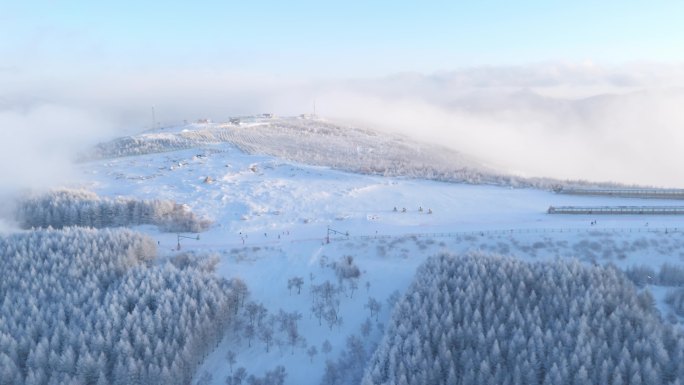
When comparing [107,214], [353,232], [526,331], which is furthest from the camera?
[107,214]

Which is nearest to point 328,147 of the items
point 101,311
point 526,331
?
point 101,311

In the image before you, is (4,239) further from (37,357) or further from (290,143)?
(290,143)

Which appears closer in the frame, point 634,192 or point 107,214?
point 107,214

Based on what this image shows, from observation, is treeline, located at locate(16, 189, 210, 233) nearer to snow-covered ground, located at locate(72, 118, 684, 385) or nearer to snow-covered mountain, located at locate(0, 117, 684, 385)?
snow-covered mountain, located at locate(0, 117, 684, 385)

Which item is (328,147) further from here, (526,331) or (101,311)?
(526,331)

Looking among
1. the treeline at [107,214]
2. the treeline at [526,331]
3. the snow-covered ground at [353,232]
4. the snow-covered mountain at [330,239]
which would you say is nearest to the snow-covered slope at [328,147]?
the snow-covered mountain at [330,239]

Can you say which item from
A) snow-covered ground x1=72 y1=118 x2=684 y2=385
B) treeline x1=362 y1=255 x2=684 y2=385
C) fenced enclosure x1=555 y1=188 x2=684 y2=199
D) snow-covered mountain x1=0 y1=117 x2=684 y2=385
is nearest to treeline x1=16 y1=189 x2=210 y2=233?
snow-covered mountain x1=0 y1=117 x2=684 y2=385

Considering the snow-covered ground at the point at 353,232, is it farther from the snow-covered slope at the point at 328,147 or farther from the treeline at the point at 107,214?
the snow-covered slope at the point at 328,147

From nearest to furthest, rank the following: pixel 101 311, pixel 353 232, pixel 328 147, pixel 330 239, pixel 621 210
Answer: pixel 101 311, pixel 330 239, pixel 353 232, pixel 621 210, pixel 328 147

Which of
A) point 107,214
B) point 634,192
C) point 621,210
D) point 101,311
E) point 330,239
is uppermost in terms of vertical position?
point 634,192
